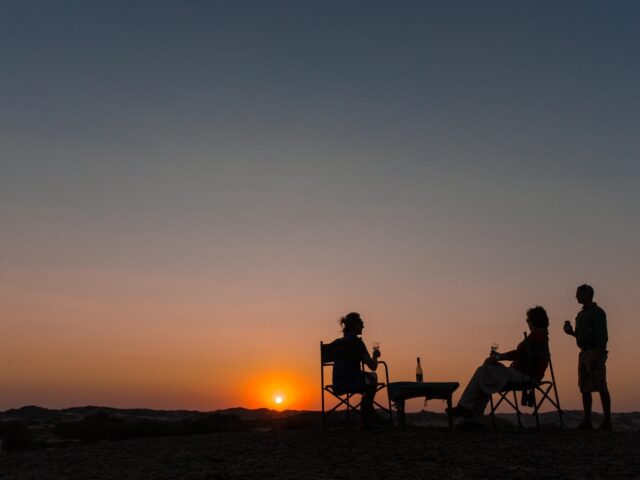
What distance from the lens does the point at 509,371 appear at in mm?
8898

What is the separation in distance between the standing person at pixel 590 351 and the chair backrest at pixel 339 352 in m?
3.34

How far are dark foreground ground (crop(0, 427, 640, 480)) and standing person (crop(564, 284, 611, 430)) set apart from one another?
3.00 feet

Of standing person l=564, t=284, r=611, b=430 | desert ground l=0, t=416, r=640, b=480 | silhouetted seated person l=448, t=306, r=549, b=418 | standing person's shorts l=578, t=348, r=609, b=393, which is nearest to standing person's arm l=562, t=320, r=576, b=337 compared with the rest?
standing person l=564, t=284, r=611, b=430

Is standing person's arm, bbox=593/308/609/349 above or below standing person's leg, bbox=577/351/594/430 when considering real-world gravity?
above

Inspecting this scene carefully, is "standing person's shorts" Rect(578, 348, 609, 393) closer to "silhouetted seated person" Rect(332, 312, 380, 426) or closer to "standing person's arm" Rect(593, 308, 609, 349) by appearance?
"standing person's arm" Rect(593, 308, 609, 349)

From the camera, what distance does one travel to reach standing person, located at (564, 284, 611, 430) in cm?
939

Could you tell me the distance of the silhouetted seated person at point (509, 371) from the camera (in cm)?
889

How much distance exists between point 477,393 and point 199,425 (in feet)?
23.3

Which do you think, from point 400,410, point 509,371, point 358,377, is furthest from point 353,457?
point 400,410

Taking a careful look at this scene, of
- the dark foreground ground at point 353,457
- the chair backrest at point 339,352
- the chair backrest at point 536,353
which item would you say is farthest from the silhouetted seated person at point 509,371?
the chair backrest at point 339,352

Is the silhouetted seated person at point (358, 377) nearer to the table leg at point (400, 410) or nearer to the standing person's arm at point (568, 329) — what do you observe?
the table leg at point (400, 410)

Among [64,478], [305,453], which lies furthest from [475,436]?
[64,478]

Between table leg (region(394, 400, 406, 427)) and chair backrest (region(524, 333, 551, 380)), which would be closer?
chair backrest (region(524, 333, 551, 380))

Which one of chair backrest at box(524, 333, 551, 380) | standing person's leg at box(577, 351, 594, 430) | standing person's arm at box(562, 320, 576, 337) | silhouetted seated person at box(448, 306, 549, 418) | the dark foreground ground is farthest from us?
standing person's arm at box(562, 320, 576, 337)
